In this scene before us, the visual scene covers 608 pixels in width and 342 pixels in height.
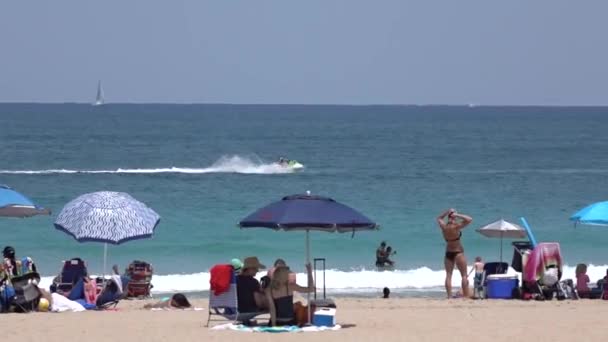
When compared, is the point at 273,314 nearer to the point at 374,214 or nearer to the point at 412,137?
the point at 374,214

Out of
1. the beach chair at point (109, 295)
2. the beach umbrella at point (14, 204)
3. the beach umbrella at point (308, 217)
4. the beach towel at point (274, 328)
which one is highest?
the beach umbrella at point (14, 204)

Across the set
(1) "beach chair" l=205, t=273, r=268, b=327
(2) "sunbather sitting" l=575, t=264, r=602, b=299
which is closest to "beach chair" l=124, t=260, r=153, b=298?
(1) "beach chair" l=205, t=273, r=268, b=327

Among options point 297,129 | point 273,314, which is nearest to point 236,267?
point 273,314

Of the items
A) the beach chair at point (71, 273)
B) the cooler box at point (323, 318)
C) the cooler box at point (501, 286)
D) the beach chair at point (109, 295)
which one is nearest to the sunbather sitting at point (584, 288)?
the cooler box at point (501, 286)

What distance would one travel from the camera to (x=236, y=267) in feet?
49.6

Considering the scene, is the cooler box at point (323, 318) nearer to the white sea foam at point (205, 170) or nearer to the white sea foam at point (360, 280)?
the white sea foam at point (360, 280)

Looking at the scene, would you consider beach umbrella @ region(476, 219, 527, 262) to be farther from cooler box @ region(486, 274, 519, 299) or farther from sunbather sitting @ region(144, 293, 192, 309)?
sunbather sitting @ region(144, 293, 192, 309)

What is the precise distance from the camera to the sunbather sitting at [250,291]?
14.3 meters

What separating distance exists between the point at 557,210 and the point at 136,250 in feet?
57.3

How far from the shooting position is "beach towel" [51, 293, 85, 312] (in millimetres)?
16094

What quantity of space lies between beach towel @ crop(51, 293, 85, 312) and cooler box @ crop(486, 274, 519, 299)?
6.31m

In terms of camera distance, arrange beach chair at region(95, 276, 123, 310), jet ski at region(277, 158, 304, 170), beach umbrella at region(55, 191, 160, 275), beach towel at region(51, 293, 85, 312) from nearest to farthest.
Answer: beach towel at region(51, 293, 85, 312)
beach chair at region(95, 276, 123, 310)
beach umbrella at region(55, 191, 160, 275)
jet ski at region(277, 158, 304, 170)

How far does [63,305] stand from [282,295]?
3589 millimetres

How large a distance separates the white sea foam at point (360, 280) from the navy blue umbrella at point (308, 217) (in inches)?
350
